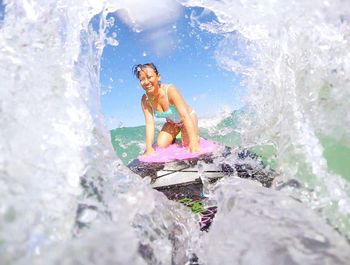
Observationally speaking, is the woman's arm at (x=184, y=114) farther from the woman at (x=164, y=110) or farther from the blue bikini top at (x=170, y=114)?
the blue bikini top at (x=170, y=114)

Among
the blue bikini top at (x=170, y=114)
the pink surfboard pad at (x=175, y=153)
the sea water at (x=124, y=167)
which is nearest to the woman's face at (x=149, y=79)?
the blue bikini top at (x=170, y=114)

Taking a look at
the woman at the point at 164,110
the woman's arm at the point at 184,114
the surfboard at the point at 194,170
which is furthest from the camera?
the woman at the point at 164,110

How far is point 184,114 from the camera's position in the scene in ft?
20.8

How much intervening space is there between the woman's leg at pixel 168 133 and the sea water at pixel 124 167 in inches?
109

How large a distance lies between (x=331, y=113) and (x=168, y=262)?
1.86m

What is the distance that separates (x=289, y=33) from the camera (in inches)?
159

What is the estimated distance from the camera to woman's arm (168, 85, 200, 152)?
588 cm

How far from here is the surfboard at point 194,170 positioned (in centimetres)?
480

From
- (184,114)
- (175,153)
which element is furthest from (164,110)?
(175,153)

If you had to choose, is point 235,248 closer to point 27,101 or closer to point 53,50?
point 27,101

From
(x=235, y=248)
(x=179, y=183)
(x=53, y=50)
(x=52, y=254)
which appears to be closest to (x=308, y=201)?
(x=235, y=248)

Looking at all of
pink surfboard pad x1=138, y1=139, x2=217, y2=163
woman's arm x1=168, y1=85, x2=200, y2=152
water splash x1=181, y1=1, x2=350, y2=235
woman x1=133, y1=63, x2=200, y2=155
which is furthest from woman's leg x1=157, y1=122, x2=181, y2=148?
water splash x1=181, y1=1, x2=350, y2=235

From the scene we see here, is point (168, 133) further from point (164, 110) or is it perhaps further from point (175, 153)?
point (175, 153)

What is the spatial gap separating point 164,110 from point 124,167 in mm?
3725
